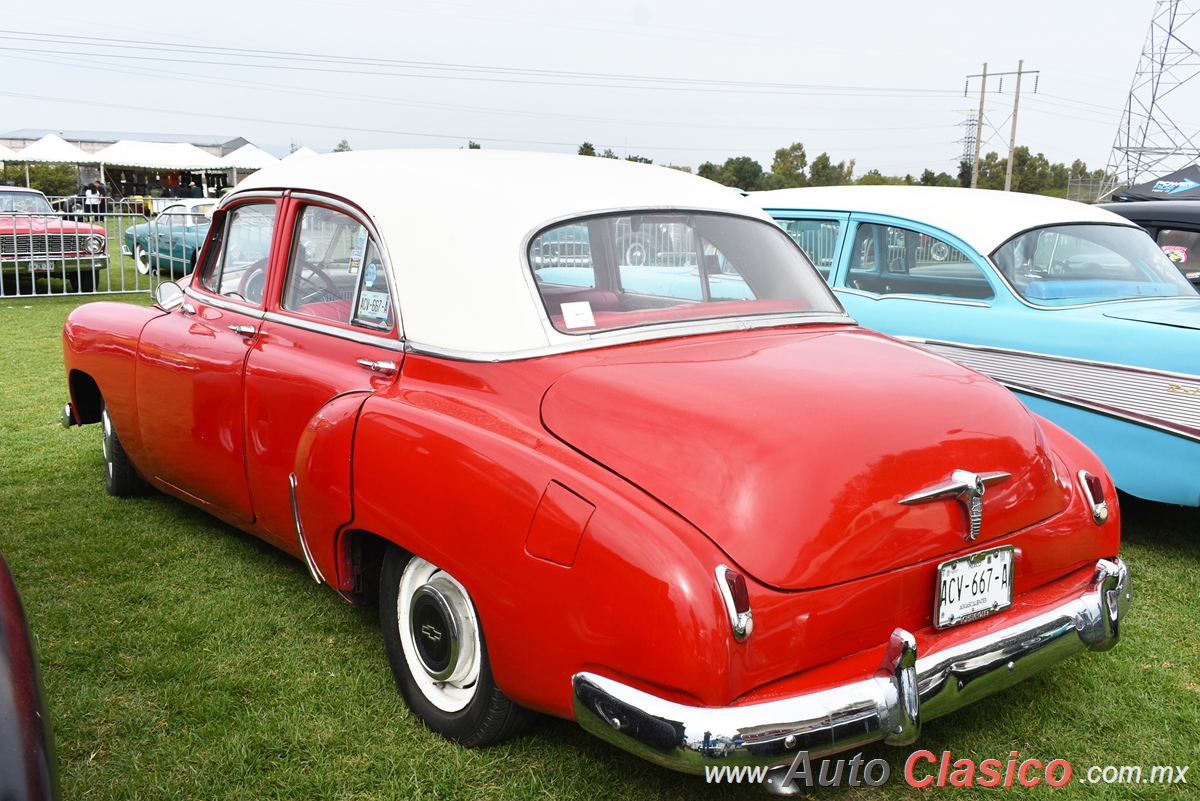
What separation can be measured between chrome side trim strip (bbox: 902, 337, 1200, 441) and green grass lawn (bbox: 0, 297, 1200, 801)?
0.70 m

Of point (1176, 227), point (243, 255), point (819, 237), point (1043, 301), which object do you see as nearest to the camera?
point (243, 255)

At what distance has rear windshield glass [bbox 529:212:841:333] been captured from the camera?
2867 mm

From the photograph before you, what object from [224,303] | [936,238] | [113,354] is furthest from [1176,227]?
A: [113,354]

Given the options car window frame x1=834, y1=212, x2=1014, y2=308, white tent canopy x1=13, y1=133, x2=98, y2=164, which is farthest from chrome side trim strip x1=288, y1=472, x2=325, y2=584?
white tent canopy x1=13, y1=133, x2=98, y2=164

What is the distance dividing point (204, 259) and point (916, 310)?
361cm

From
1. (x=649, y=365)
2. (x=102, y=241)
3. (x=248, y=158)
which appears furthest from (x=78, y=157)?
(x=649, y=365)

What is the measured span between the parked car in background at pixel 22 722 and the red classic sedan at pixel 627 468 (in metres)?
1.00

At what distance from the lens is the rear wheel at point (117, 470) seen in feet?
15.5

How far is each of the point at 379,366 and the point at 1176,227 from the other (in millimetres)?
6312

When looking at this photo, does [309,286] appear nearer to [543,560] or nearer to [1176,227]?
[543,560]

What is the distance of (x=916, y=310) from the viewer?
5254 mm

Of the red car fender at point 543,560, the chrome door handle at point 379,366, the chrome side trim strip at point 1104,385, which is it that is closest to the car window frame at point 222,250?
the chrome door handle at point 379,366

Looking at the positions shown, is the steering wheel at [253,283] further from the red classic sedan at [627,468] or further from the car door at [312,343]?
the car door at [312,343]

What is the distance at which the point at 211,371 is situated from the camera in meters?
3.64
